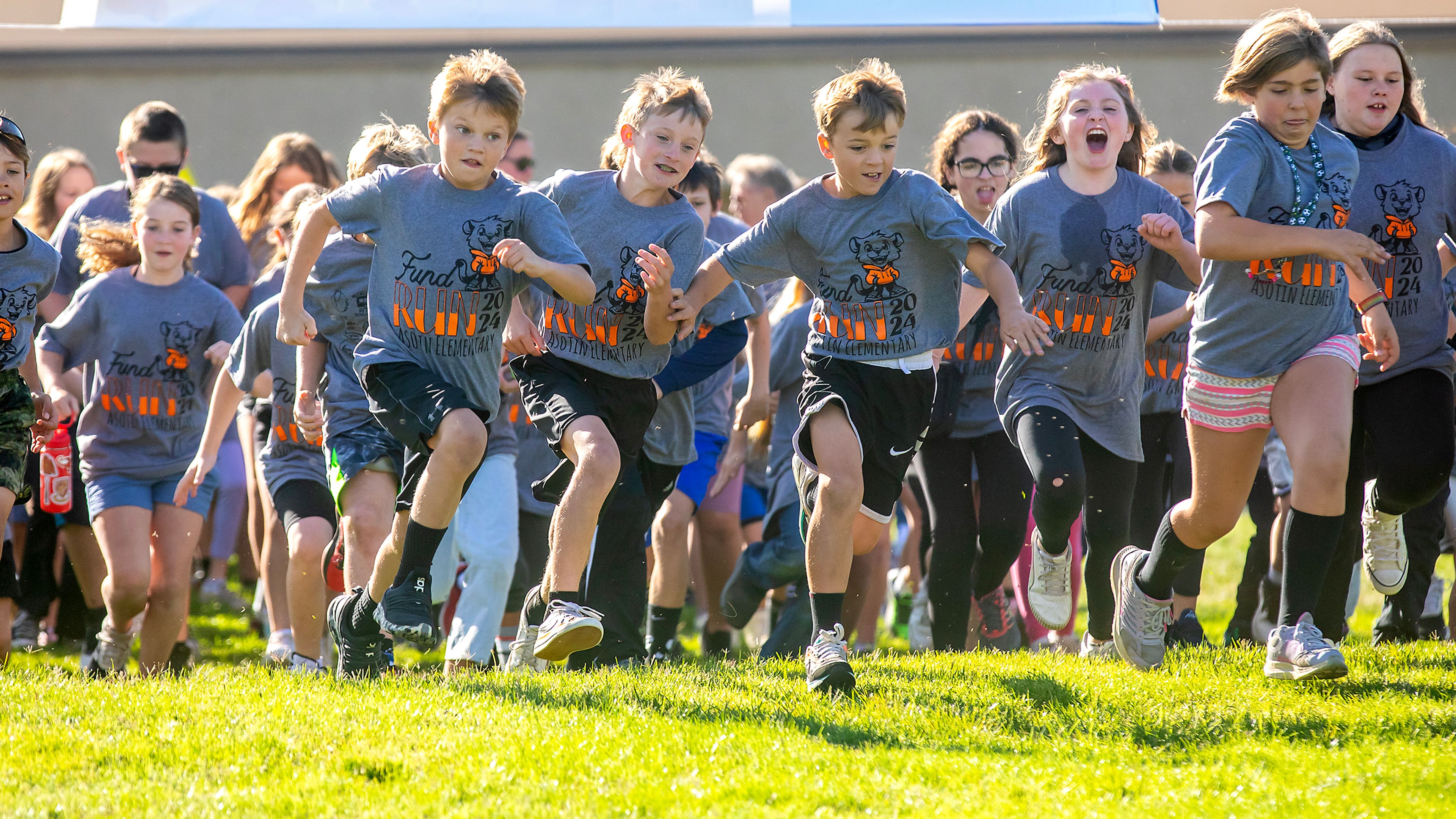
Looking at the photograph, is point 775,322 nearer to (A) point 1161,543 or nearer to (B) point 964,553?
(B) point 964,553

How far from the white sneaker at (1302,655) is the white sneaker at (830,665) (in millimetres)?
1421

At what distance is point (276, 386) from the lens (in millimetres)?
6230

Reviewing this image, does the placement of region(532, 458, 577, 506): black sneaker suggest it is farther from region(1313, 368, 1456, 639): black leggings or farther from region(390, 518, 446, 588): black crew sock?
region(1313, 368, 1456, 639): black leggings

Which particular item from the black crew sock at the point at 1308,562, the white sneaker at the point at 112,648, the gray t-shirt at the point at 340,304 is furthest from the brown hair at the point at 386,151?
the black crew sock at the point at 1308,562

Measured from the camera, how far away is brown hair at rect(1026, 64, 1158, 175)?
5.88 m

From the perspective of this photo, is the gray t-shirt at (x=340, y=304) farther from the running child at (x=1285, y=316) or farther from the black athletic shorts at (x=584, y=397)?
the running child at (x=1285, y=316)

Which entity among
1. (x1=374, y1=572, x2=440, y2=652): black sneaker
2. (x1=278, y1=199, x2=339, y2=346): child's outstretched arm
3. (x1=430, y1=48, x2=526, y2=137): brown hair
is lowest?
(x1=374, y1=572, x2=440, y2=652): black sneaker

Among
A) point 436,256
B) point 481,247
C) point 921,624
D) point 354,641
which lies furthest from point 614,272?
point 921,624

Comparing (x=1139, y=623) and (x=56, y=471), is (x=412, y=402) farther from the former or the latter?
(x=1139, y=623)

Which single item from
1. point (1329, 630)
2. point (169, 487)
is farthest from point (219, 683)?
point (1329, 630)

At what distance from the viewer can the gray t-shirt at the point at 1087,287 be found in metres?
5.69

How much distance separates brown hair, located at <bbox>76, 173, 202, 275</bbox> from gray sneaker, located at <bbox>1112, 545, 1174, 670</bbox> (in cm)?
481

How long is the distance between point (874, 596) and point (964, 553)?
1.05 m

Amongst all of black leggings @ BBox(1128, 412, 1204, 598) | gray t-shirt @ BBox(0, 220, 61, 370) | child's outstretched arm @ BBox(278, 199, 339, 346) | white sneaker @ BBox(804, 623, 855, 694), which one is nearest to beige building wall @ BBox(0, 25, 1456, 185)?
black leggings @ BBox(1128, 412, 1204, 598)
